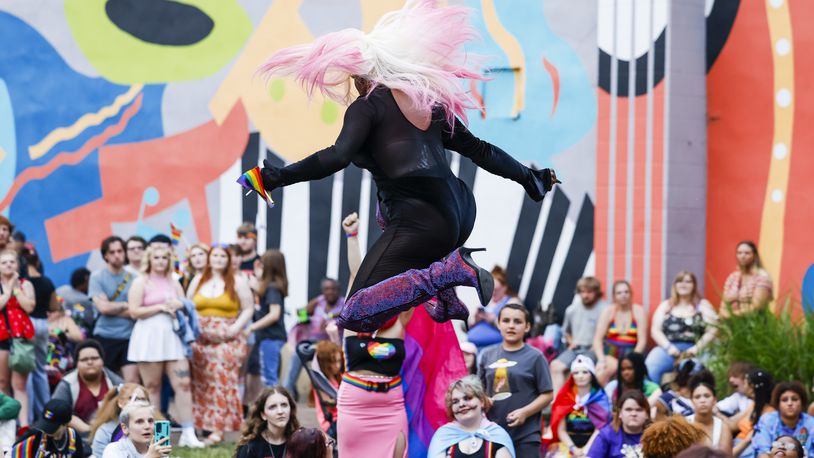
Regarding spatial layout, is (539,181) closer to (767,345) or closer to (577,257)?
(767,345)

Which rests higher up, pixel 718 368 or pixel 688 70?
pixel 688 70

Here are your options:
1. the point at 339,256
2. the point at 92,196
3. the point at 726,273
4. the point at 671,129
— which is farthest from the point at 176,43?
the point at 726,273

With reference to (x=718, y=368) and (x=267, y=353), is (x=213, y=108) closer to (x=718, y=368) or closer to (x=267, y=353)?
(x=267, y=353)

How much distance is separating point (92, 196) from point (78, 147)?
48 cm

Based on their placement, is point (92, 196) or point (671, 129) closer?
point (671, 129)

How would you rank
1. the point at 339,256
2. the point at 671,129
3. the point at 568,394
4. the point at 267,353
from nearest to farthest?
the point at 568,394
the point at 267,353
the point at 671,129
the point at 339,256

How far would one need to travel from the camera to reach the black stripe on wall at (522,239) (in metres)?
12.3

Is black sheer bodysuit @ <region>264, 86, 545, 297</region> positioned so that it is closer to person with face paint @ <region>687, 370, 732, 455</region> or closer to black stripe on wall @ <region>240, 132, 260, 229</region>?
person with face paint @ <region>687, 370, 732, 455</region>

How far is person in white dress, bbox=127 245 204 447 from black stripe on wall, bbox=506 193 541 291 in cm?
359

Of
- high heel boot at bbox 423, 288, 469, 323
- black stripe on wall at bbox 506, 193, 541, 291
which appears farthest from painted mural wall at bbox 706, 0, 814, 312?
high heel boot at bbox 423, 288, 469, 323

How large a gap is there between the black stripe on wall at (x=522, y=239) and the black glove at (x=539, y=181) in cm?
638

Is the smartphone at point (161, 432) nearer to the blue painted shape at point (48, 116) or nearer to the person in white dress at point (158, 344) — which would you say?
the person in white dress at point (158, 344)

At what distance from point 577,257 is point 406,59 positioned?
6.89 meters

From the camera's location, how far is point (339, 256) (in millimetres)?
12797
